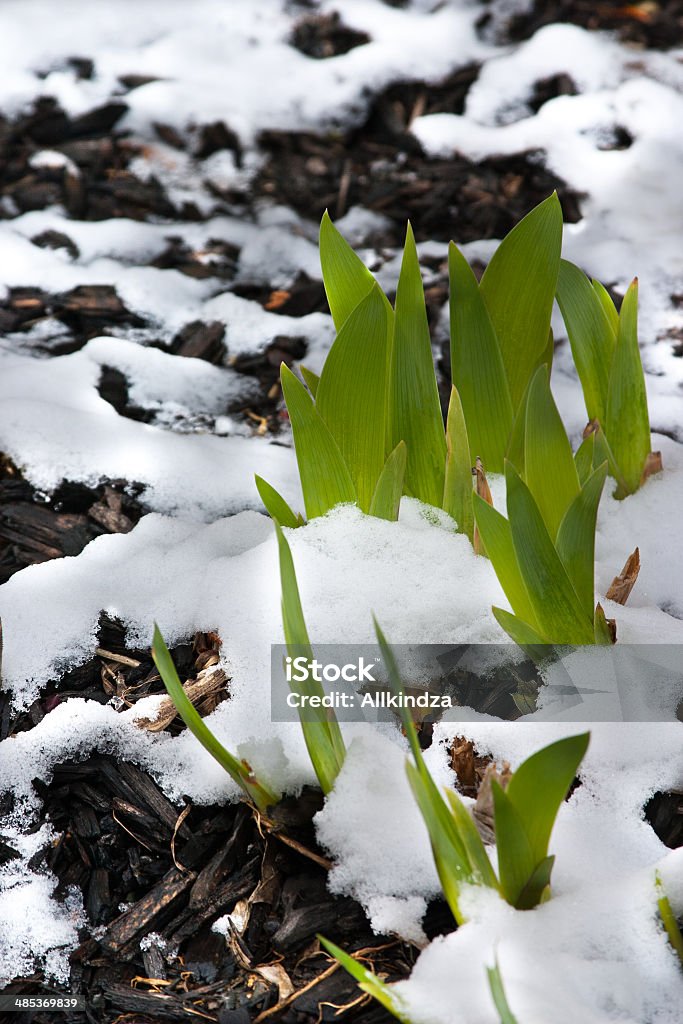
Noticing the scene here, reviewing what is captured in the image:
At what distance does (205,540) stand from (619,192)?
132 cm

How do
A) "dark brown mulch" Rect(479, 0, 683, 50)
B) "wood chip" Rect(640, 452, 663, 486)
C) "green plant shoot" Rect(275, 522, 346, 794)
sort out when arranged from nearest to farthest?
1. "green plant shoot" Rect(275, 522, 346, 794)
2. "wood chip" Rect(640, 452, 663, 486)
3. "dark brown mulch" Rect(479, 0, 683, 50)

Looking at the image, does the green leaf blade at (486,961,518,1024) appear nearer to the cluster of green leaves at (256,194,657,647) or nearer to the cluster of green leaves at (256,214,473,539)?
the cluster of green leaves at (256,194,657,647)

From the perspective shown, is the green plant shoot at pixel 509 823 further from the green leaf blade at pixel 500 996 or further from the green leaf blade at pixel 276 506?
the green leaf blade at pixel 276 506

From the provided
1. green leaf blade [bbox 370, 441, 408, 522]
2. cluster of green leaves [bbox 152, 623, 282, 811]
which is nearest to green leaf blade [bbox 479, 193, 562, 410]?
green leaf blade [bbox 370, 441, 408, 522]

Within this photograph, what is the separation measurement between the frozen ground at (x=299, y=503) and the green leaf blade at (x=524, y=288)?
18cm

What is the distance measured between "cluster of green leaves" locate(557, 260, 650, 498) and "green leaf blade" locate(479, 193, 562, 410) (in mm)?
68

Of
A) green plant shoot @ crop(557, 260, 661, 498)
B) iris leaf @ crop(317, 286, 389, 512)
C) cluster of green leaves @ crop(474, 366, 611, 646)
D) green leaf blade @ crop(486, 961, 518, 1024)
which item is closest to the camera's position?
green leaf blade @ crop(486, 961, 518, 1024)

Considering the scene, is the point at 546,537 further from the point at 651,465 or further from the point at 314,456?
the point at 651,465

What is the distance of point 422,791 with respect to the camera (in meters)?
0.75

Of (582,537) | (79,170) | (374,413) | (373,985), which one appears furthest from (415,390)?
(79,170)

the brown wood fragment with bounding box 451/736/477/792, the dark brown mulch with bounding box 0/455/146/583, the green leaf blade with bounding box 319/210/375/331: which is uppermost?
the green leaf blade with bounding box 319/210/375/331

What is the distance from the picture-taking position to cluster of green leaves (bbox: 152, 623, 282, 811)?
2.70 ft

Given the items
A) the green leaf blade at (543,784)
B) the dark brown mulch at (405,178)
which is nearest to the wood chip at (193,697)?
the green leaf blade at (543,784)

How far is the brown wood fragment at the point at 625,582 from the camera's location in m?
1.09
